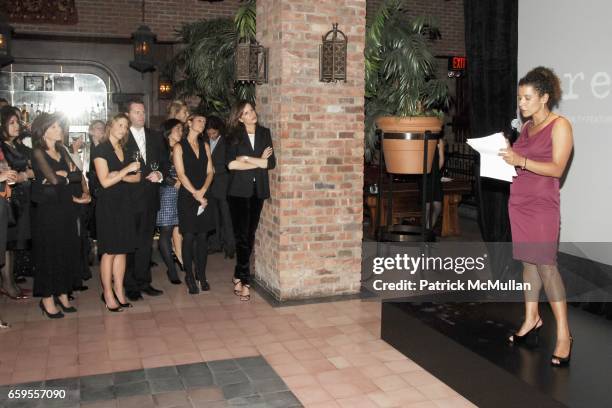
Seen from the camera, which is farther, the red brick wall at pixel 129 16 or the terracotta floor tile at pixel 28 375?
the red brick wall at pixel 129 16

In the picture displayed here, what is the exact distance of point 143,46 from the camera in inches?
344

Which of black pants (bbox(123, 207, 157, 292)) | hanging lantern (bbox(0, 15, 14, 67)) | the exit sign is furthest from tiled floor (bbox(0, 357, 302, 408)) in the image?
the exit sign

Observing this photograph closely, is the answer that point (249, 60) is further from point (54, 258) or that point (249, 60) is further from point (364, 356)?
point (364, 356)

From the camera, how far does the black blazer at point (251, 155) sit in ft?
16.4

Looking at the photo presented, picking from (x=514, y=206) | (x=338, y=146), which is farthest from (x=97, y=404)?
(x=338, y=146)

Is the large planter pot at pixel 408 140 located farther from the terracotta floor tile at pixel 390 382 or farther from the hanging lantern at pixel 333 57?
the terracotta floor tile at pixel 390 382

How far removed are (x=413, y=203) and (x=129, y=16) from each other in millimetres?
5112

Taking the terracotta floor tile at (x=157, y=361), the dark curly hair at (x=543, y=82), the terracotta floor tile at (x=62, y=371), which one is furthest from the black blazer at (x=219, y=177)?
the dark curly hair at (x=543, y=82)

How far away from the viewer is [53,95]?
32.6 ft

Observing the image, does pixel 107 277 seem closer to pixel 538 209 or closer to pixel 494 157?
pixel 494 157

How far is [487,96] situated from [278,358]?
2641mm

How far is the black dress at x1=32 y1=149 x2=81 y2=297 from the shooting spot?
14.9 feet

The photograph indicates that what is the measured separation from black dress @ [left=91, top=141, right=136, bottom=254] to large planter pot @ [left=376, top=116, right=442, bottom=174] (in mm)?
2137

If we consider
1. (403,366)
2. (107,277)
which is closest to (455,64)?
(107,277)
